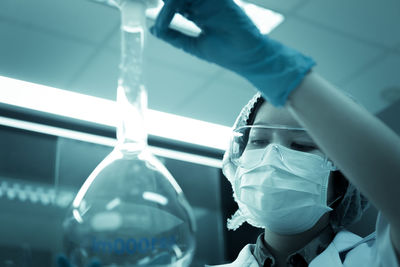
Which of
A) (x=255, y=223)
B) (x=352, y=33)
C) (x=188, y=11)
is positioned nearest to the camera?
(x=188, y=11)

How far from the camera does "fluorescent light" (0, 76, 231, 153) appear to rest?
3.33m

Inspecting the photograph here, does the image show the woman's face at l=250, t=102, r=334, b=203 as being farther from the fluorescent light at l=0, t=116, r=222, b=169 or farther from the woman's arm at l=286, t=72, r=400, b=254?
the fluorescent light at l=0, t=116, r=222, b=169

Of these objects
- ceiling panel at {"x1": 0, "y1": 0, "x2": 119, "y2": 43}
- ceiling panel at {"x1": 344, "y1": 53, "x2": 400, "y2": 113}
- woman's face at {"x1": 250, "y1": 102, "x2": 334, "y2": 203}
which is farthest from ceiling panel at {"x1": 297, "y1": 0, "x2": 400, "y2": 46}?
woman's face at {"x1": 250, "y1": 102, "x2": 334, "y2": 203}

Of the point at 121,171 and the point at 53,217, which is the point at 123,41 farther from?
the point at 53,217

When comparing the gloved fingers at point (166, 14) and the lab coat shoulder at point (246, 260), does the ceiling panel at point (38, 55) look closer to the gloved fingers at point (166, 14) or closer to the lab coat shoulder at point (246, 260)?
the lab coat shoulder at point (246, 260)

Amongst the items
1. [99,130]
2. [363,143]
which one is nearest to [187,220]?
[363,143]

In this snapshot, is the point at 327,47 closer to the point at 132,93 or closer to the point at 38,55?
the point at 38,55

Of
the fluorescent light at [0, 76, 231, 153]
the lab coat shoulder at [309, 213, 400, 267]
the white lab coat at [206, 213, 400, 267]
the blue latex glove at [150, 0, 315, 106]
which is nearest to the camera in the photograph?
the blue latex glove at [150, 0, 315, 106]

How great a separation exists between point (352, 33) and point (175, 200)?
101 inches

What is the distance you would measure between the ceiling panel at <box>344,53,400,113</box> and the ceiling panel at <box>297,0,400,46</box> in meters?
0.31

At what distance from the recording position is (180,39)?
88 centimetres

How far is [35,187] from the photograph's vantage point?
358cm

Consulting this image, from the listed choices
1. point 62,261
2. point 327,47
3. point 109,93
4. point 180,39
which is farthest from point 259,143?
point 109,93

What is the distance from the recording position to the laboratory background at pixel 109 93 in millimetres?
2830
